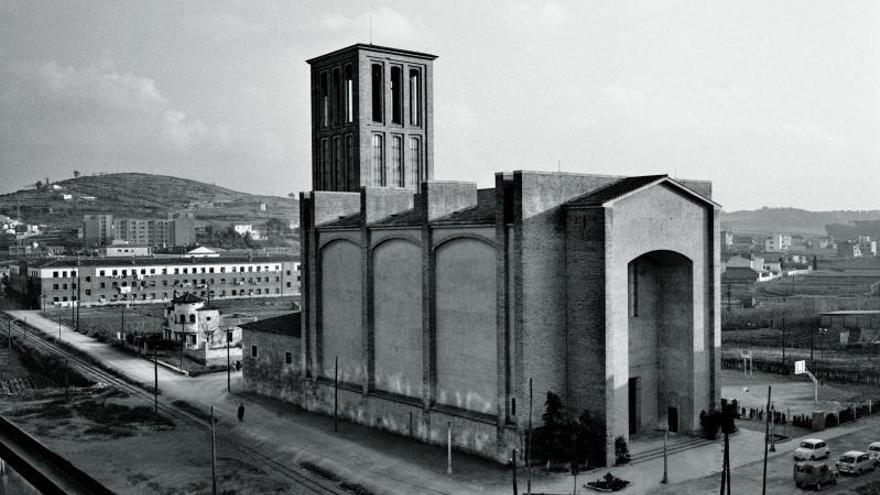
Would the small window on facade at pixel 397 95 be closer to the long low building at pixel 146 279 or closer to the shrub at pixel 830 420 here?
the shrub at pixel 830 420

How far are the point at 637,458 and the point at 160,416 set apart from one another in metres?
25.7

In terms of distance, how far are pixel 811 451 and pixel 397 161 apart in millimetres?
29095

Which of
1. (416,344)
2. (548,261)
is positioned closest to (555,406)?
(548,261)

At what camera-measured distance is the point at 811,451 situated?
30.9 metres

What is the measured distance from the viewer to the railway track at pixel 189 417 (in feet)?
97.4

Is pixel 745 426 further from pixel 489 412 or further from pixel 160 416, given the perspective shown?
pixel 160 416

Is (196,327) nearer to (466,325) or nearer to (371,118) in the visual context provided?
(371,118)

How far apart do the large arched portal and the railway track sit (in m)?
15.0

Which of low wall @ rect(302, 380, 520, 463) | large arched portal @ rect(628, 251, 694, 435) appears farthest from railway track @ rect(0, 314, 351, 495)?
large arched portal @ rect(628, 251, 694, 435)

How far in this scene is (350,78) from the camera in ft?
159

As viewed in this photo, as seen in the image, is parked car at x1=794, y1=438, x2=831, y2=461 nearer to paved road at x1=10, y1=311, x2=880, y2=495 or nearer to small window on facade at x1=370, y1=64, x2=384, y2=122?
paved road at x1=10, y1=311, x2=880, y2=495

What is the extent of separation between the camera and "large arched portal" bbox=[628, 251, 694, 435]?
118 feet

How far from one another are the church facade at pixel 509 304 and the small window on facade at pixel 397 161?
5831 mm

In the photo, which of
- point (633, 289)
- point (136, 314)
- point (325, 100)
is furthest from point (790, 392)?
point (136, 314)
